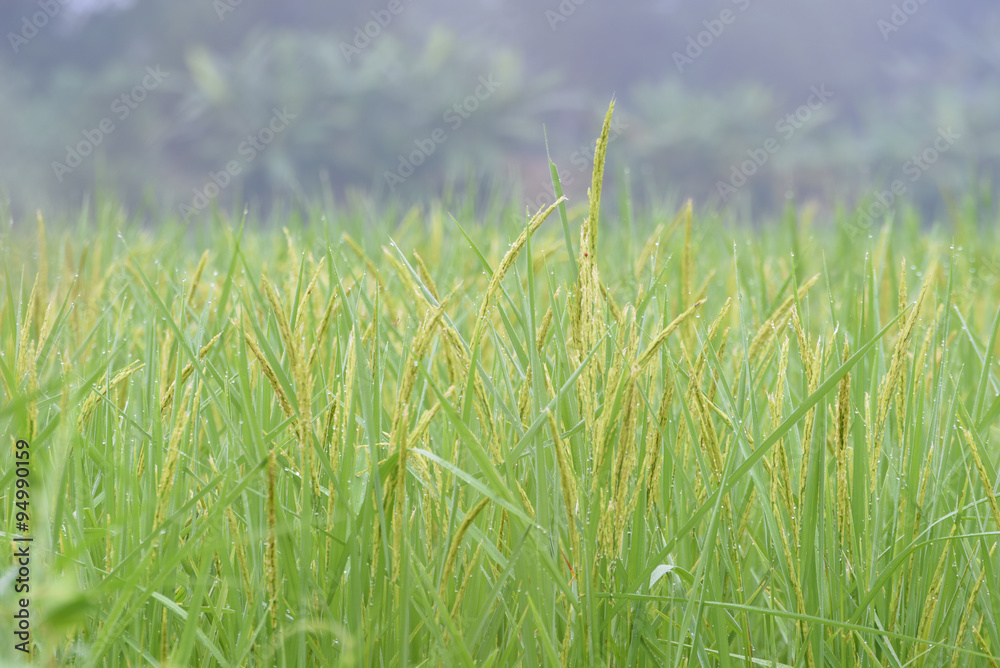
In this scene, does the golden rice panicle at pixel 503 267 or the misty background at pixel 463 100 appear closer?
the golden rice panicle at pixel 503 267

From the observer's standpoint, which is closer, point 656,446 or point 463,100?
point 656,446

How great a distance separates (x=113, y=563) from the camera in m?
0.54

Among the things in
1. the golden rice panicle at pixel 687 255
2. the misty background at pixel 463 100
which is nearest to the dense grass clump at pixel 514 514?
the golden rice panicle at pixel 687 255

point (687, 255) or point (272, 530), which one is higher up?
point (687, 255)

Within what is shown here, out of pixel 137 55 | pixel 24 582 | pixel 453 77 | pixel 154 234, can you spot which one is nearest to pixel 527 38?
pixel 453 77

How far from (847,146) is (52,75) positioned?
11308 mm

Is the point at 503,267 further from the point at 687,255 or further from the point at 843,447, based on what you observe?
the point at 687,255

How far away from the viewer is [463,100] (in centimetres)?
1066

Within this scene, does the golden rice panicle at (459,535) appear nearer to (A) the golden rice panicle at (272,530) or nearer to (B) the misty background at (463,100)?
(A) the golden rice panicle at (272,530)

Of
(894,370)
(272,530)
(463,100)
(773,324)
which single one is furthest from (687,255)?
(463,100)

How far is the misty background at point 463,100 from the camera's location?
34.4ft

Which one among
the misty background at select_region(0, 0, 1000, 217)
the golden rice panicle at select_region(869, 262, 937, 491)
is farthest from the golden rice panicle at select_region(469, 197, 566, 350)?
the misty background at select_region(0, 0, 1000, 217)

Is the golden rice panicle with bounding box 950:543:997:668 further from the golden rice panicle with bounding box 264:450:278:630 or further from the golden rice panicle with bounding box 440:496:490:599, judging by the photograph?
the golden rice panicle with bounding box 264:450:278:630

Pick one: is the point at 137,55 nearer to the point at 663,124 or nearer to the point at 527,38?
the point at 527,38
